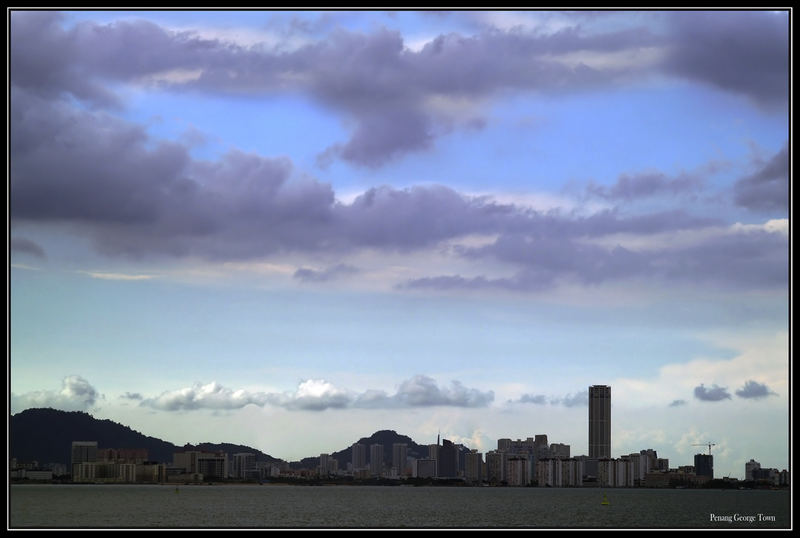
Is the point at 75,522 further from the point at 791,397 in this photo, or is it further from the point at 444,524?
the point at 791,397

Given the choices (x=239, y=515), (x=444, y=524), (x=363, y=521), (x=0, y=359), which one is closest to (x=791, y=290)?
(x=0, y=359)

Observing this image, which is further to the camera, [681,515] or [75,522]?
[681,515]

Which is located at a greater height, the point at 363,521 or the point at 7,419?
the point at 7,419

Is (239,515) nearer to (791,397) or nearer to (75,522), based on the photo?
(75,522)
